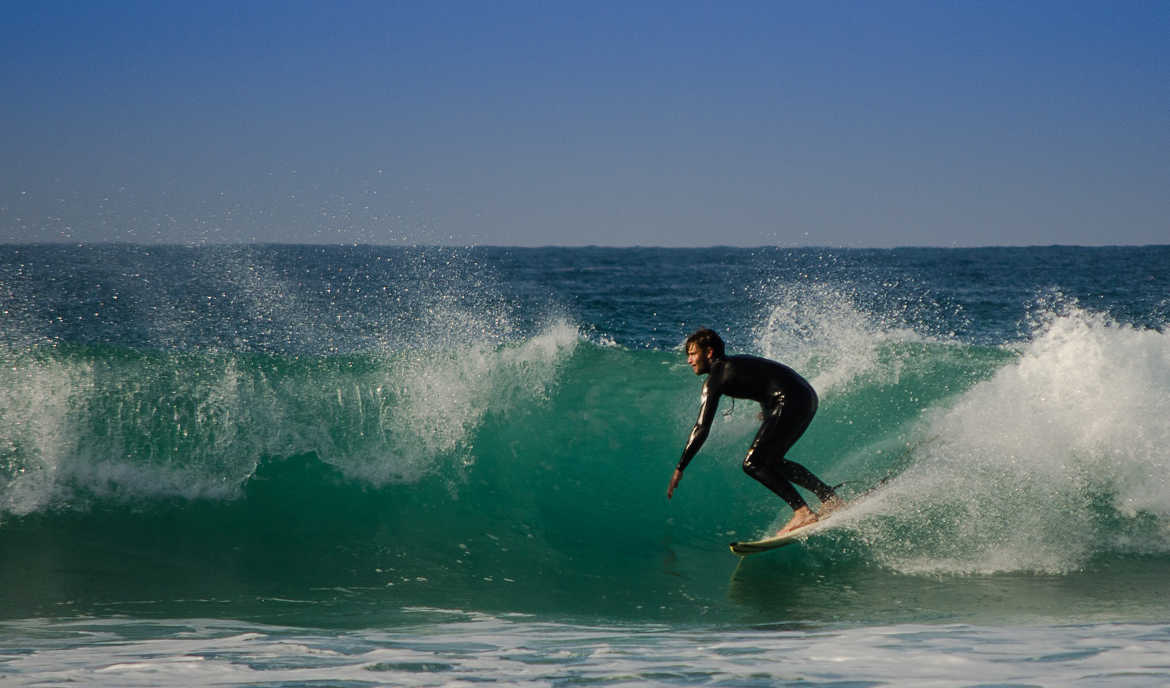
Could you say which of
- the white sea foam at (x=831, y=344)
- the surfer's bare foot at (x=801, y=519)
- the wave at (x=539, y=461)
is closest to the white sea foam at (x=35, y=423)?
the wave at (x=539, y=461)

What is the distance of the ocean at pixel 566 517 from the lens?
14.7ft

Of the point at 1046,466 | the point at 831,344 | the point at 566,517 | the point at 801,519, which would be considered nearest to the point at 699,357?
the point at 801,519

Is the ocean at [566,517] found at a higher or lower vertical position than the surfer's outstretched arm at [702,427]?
lower

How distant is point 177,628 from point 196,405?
3941mm

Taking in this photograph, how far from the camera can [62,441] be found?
8148mm

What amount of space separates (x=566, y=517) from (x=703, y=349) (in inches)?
84.0

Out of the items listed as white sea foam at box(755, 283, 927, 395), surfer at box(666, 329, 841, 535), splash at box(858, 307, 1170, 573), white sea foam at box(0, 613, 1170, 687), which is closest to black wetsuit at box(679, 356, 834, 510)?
surfer at box(666, 329, 841, 535)

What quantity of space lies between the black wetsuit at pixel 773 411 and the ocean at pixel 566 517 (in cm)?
40

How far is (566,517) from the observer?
7.86 meters

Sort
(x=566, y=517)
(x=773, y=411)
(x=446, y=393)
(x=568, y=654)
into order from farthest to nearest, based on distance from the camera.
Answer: (x=446, y=393) < (x=566, y=517) < (x=773, y=411) < (x=568, y=654)

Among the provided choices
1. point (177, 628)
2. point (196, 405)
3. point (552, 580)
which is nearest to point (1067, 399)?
point (552, 580)

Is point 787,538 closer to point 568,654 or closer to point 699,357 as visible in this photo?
point 699,357

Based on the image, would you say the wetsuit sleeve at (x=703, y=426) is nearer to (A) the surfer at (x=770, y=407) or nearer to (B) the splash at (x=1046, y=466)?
(A) the surfer at (x=770, y=407)

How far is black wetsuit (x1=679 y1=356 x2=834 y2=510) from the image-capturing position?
6625mm
